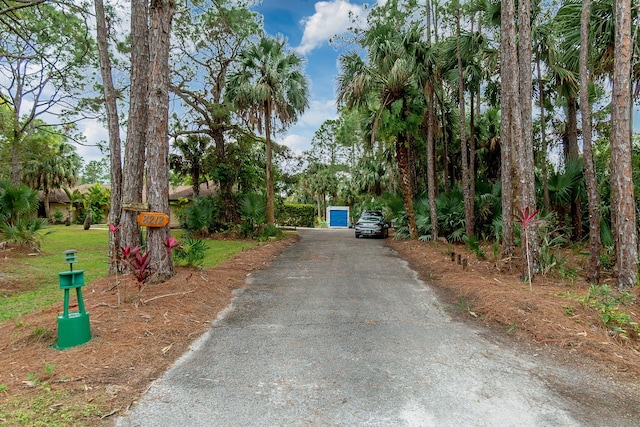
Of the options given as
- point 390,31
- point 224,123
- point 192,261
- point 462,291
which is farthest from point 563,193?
point 224,123

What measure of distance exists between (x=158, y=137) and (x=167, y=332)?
11.8 feet

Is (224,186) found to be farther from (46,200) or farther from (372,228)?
(46,200)

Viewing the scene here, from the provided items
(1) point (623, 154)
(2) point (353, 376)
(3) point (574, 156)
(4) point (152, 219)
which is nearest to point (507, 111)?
(1) point (623, 154)

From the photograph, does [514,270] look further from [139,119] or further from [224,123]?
[224,123]

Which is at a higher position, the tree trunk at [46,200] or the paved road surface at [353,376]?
the tree trunk at [46,200]

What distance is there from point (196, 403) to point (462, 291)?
515cm

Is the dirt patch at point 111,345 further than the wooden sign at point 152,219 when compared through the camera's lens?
No

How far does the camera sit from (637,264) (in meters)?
6.00

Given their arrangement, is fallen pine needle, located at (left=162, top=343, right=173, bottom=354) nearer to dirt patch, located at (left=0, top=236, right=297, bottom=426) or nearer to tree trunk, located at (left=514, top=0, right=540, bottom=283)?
dirt patch, located at (left=0, top=236, right=297, bottom=426)

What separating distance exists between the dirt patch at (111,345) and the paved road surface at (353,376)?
0.81ft

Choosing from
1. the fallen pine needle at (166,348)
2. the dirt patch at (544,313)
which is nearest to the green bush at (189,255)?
the fallen pine needle at (166,348)

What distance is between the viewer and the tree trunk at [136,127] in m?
7.09

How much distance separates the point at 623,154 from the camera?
19.2ft

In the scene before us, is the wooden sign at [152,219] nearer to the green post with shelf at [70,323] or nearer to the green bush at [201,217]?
the green post with shelf at [70,323]
